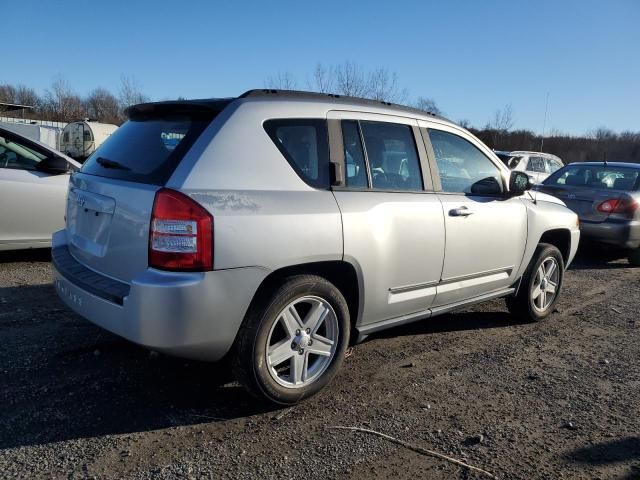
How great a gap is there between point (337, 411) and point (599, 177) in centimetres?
723

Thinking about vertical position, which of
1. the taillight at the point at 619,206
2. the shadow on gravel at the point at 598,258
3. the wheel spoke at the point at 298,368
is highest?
the taillight at the point at 619,206

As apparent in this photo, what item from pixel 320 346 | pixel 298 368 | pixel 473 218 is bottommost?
pixel 298 368

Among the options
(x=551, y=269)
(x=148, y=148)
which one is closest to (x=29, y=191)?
(x=148, y=148)

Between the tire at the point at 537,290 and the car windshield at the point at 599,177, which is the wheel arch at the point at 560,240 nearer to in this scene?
the tire at the point at 537,290

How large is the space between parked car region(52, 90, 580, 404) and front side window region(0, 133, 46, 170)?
8.88ft

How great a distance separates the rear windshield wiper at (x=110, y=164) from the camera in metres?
3.19

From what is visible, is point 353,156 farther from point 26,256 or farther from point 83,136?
point 83,136

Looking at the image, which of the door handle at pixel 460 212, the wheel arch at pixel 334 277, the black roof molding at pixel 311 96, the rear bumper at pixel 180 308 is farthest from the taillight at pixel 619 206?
the rear bumper at pixel 180 308

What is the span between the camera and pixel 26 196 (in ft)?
18.7

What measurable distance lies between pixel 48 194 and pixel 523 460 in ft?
17.4

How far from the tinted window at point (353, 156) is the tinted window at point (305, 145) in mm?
177

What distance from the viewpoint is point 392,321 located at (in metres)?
3.71

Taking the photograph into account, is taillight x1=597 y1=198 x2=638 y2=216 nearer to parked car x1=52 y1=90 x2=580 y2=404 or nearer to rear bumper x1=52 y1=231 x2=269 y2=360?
parked car x1=52 y1=90 x2=580 y2=404

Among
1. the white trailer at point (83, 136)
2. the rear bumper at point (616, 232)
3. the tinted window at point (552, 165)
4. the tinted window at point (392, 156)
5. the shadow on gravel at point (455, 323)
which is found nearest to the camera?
the tinted window at point (392, 156)
